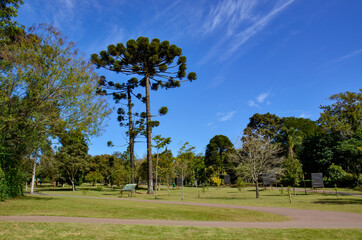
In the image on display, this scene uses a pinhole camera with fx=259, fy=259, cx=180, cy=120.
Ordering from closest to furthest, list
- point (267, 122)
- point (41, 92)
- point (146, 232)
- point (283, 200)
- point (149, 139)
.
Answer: point (146, 232) → point (41, 92) → point (283, 200) → point (149, 139) → point (267, 122)

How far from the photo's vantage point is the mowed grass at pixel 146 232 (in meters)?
6.65

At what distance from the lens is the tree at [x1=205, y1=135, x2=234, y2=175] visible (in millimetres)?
64688

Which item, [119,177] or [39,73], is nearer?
[39,73]

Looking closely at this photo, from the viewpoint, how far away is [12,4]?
12352mm

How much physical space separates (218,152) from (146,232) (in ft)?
205

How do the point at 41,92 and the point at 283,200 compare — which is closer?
the point at 41,92

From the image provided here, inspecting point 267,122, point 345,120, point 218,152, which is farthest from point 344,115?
point 218,152

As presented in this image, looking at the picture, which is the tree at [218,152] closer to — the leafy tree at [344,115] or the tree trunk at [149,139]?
the leafy tree at [344,115]

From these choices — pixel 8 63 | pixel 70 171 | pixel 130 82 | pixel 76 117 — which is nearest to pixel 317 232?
pixel 76 117

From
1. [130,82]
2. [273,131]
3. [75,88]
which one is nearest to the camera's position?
[75,88]

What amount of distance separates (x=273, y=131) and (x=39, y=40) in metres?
60.4

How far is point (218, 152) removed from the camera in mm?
68562

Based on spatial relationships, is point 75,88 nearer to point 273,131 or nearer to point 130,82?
point 130,82

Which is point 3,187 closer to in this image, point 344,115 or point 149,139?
point 149,139
